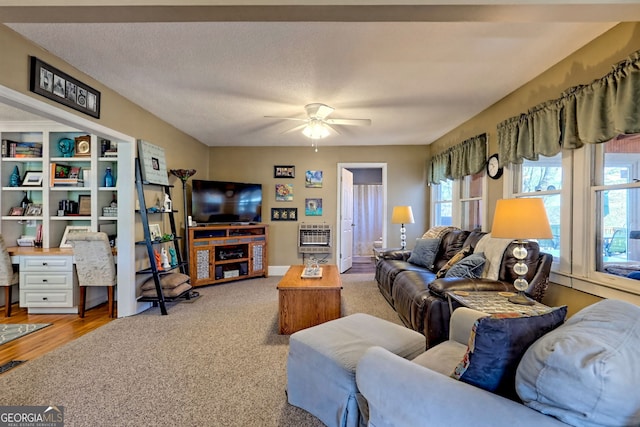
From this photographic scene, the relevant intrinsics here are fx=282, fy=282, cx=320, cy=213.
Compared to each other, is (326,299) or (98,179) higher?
(98,179)

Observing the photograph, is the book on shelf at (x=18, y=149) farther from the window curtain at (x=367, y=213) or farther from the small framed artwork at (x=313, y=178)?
the window curtain at (x=367, y=213)

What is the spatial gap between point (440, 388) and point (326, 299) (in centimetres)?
184

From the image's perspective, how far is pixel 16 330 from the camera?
2.88 meters

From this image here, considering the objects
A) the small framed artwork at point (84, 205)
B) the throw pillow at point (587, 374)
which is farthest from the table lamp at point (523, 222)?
the small framed artwork at point (84, 205)

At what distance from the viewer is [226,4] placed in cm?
136

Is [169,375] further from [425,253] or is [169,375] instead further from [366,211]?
[366,211]

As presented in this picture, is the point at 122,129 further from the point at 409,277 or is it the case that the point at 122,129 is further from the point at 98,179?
the point at 409,277

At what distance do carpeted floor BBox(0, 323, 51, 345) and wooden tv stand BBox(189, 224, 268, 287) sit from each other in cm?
173

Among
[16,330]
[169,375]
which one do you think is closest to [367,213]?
[169,375]

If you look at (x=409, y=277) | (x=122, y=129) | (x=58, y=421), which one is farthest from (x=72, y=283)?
(x=409, y=277)

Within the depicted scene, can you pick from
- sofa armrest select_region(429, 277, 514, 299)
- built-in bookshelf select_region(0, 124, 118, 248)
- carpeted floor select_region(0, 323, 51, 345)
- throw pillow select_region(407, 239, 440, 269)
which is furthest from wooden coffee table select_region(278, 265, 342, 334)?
built-in bookshelf select_region(0, 124, 118, 248)

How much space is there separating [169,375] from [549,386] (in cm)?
229

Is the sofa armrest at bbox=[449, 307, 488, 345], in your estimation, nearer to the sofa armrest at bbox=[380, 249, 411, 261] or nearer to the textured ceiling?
the textured ceiling

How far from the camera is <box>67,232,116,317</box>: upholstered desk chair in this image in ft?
10.0
